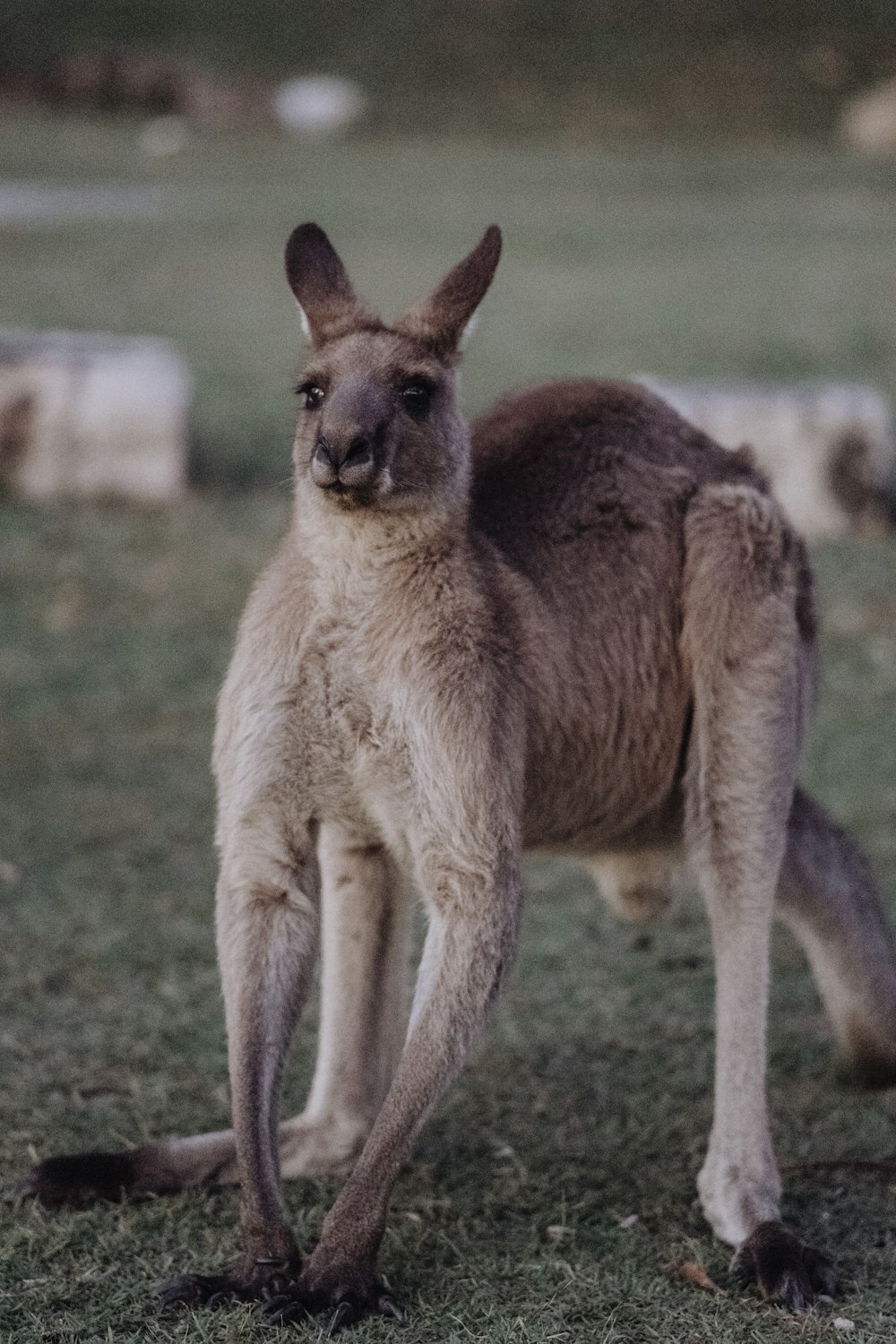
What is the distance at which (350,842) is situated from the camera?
3.35 metres

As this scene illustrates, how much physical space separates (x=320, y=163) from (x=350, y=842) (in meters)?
18.8

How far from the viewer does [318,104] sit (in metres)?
25.7

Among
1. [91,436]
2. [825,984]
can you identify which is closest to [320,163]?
[91,436]

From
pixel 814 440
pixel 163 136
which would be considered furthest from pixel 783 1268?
pixel 163 136

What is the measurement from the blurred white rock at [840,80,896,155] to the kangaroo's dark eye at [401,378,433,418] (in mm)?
20329

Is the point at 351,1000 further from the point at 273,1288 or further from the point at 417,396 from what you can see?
the point at 417,396

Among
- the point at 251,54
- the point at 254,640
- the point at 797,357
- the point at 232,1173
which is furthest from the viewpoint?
the point at 251,54

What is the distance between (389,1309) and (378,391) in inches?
55.3

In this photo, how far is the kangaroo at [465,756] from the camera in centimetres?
296

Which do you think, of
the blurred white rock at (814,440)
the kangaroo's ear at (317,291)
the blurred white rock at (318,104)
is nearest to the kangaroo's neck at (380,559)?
the kangaroo's ear at (317,291)

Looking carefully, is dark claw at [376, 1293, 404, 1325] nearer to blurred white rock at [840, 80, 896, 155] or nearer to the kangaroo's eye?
the kangaroo's eye

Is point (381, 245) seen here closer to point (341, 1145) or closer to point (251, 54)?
point (341, 1145)

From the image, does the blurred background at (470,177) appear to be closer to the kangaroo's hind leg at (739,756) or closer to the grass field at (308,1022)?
the grass field at (308,1022)

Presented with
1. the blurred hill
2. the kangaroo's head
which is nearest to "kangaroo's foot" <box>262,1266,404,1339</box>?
the kangaroo's head
